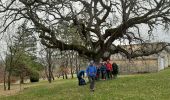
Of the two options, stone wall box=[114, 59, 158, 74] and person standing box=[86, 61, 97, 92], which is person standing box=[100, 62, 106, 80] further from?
stone wall box=[114, 59, 158, 74]

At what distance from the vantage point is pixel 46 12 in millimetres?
35438

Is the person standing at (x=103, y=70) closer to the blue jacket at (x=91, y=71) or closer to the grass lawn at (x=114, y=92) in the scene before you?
the grass lawn at (x=114, y=92)

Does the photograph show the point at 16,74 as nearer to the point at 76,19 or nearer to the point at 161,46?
the point at 161,46

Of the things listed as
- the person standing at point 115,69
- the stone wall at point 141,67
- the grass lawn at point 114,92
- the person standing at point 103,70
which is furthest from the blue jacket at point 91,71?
the stone wall at point 141,67

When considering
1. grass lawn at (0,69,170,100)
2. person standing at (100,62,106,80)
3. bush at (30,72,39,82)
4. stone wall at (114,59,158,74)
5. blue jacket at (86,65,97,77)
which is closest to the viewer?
grass lawn at (0,69,170,100)

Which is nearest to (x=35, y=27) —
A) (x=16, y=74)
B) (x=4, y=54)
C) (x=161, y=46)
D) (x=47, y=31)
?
(x=47, y=31)

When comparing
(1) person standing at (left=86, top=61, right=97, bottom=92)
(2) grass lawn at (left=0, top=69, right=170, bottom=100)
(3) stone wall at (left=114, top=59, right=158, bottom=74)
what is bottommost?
(2) grass lawn at (left=0, top=69, right=170, bottom=100)

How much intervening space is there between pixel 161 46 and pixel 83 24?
12329 mm

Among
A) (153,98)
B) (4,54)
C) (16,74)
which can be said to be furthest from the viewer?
(16,74)

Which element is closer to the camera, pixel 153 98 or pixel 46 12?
pixel 153 98

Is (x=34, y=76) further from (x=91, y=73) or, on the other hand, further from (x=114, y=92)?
(x=114, y=92)

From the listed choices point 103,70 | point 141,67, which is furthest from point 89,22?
point 141,67

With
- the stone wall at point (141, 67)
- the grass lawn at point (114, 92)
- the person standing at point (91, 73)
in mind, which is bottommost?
the grass lawn at point (114, 92)

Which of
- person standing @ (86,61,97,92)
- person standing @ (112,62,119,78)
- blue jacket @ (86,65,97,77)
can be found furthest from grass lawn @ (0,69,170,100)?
person standing @ (112,62,119,78)
